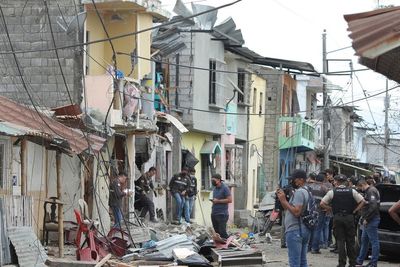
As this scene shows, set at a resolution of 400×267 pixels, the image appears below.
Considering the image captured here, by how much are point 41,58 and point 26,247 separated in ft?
29.7

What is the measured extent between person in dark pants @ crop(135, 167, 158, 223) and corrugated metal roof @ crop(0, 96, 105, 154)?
7015 mm

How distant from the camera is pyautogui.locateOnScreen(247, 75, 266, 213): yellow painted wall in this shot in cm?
4294

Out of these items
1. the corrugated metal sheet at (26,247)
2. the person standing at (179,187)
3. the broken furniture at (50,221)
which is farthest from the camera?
the person standing at (179,187)

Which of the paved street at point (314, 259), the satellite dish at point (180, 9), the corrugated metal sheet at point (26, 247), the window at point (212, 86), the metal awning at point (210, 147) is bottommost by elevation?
the paved street at point (314, 259)

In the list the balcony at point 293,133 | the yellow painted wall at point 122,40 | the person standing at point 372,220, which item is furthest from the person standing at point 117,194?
the balcony at point 293,133

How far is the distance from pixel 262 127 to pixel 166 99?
14895 mm

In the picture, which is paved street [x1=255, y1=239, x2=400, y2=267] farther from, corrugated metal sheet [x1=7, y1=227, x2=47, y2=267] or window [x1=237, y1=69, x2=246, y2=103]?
window [x1=237, y1=69, x2=246, y2=103]

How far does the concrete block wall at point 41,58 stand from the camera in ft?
77.6

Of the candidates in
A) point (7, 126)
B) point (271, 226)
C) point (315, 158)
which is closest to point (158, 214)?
point (271, 226)

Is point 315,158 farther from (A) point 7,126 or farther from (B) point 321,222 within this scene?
(A) point 7,126

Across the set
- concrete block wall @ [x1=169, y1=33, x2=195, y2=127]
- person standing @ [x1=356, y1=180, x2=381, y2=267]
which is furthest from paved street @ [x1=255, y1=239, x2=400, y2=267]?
concrete block wall @ [x1=169, y1=33, x2=195, y2=127]

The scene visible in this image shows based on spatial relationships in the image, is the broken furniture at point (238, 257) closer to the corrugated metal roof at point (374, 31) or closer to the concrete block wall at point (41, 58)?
the concrete block wall at point (41, 58)

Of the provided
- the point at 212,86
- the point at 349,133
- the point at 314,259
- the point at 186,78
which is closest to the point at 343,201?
the point at 314,259

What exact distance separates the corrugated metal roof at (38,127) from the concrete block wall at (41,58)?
3473mm
